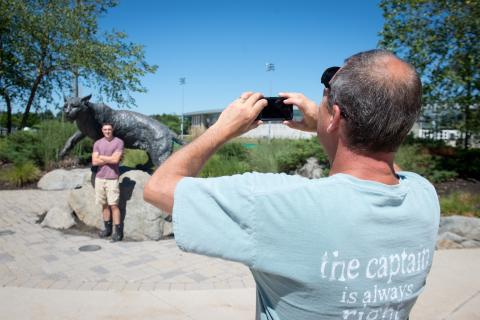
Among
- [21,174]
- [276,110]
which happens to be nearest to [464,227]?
[276,110]

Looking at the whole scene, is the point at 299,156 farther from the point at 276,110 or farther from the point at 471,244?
the point at 276,110

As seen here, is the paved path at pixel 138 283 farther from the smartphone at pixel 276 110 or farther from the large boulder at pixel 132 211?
the smartphone at pixel 276 110

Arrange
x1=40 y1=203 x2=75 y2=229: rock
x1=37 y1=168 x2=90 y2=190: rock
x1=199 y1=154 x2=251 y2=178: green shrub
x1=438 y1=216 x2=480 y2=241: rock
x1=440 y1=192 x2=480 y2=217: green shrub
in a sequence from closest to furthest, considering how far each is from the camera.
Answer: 1. x1=438 y1=216 x2=480 y2=241: rock
2. x1=40 y1=203 x2=75 y2=229: rock
3. x1=440 y1=192 x2=480 y2=217: green shrub
4. x1=199 y1=154 x2=251 y2=178: green shrub
5. x1=37 y1=168 x2=90 y2=190: rock

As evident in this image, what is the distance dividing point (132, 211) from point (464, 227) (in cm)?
555

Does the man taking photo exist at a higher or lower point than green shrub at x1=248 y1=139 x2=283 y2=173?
higher

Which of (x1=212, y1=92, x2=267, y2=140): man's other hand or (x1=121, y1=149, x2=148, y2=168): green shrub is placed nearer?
(x1=212, y1=92, x2=267, y2=140): man's other hand

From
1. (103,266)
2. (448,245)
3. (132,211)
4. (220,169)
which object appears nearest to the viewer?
(103,266)

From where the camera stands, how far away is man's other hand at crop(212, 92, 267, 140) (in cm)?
124

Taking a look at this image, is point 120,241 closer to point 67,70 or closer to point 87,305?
point 87,305

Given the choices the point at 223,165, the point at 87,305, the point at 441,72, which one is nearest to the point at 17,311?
the point at 87,305

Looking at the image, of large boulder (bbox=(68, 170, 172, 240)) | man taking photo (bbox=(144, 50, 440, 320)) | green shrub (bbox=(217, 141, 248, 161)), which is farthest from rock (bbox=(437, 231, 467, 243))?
green shrub (bbox=(217, 141, 248, 161))

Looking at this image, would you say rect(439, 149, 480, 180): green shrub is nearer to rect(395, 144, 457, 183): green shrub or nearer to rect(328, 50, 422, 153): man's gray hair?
rect(395, 144, 457, 183): green shrub

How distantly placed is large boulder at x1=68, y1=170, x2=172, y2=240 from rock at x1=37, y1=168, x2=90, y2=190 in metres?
4.86

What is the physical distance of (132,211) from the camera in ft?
21.8
